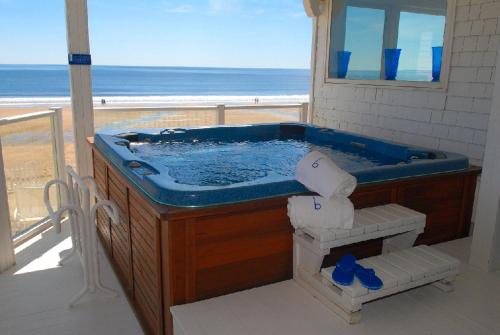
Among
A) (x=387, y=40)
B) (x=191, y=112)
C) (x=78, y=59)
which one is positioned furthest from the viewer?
(x=191, y=112)

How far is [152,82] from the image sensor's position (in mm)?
25391

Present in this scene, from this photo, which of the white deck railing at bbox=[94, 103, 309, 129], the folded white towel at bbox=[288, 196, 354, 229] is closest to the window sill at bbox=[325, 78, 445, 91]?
the white deck railing at bbox=[94, 103, 309, 129]

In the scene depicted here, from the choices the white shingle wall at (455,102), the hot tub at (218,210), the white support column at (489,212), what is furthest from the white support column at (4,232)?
the white shingle wall at (455,102)

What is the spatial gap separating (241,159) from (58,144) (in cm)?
157

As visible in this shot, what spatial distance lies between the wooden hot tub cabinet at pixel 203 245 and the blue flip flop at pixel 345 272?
31 centimetres

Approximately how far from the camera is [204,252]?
1.79 metres

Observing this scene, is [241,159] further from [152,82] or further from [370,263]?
[152,82]

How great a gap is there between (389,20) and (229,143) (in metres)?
1.95

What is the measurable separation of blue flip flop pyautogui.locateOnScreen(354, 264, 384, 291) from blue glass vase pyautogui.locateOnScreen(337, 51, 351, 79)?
3.09 meters

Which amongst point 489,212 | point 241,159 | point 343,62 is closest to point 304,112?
point 343,62

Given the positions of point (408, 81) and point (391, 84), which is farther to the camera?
point (391, 84)

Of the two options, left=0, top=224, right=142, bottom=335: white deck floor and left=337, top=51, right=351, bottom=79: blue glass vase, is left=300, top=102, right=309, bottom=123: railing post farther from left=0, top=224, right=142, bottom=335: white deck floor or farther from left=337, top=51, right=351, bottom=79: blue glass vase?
left=0, top=224, right=142, bottom=335: white deck floor

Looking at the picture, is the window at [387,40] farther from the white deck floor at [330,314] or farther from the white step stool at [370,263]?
the white deck floor at [330,314]

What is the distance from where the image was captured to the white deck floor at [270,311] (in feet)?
5.52
